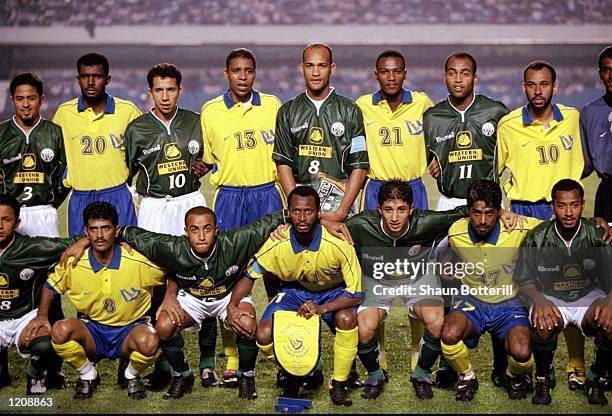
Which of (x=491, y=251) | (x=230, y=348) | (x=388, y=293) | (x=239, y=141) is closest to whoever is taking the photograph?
(x=491, y=251)

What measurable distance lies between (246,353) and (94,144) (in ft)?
5.21

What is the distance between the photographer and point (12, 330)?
5129mm

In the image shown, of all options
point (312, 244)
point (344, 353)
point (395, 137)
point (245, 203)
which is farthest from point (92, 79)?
point (344, 353)

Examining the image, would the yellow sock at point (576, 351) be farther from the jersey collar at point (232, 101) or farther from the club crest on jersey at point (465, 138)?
the jersey collar at point (232, 101)

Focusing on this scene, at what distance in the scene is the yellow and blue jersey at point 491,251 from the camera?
5.10m

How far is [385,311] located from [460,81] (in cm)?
141

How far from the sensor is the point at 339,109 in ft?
18.1

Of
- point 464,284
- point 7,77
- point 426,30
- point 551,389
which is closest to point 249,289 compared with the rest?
point 464,284

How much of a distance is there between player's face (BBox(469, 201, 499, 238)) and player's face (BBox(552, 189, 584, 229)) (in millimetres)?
316

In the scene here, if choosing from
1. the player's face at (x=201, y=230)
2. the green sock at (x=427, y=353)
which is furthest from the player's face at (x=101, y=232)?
the green sock at (x=427, y=353)

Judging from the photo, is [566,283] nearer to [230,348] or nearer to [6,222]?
[230,348]

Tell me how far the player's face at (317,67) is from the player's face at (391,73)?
287 mm

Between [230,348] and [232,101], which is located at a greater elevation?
[232,101]

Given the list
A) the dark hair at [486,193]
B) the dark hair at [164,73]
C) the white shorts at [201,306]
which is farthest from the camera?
the dark hair at [164,73]
